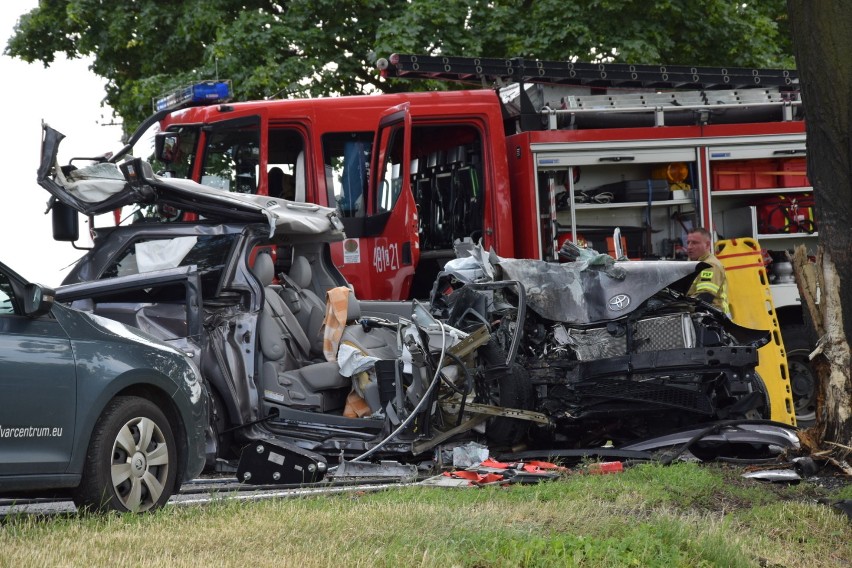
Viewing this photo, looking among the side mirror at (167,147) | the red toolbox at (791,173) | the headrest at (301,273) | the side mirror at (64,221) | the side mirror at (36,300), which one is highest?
the side mirror at (167,147)

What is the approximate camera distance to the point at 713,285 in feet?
36.7

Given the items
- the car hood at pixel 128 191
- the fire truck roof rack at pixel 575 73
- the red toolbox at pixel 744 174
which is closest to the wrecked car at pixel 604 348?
the car hood at pixel 128 191

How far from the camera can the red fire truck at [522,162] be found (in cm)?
1298

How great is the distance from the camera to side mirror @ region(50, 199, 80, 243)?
9742 mm

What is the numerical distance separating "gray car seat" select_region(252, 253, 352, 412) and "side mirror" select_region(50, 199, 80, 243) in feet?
5.51

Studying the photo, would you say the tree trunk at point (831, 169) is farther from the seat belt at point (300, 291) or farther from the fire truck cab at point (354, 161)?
the fire truck cab at point (354, 161)

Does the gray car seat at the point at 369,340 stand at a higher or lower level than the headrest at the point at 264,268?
lower

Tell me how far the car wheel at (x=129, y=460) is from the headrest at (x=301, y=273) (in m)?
3.25

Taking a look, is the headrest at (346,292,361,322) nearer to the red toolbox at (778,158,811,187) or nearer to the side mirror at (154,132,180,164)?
the side mirror at (154,132,180,164)

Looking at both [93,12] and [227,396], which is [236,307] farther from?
[93,12]

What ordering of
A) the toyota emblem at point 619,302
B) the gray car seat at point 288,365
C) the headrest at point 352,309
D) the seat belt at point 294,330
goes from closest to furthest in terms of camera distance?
the gray car seat at point 288,365, the seat belt at point 294,330, the toyota emblem at point 619,302, the headrest at point 352,309

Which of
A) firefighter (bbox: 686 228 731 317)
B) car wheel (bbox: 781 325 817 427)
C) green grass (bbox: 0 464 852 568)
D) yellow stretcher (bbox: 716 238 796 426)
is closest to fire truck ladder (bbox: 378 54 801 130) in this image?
yellow stretcher (bbox: 716 238 796 426)

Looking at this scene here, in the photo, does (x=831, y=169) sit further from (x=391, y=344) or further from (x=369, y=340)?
→ (x=369, y=340)

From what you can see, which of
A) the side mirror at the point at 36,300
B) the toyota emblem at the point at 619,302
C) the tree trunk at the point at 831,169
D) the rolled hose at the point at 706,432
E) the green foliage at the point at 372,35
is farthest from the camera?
the green foliage at the point at 372,35
